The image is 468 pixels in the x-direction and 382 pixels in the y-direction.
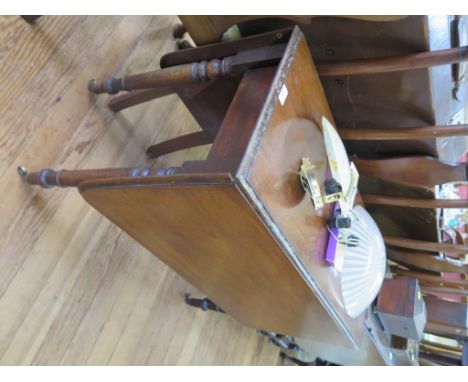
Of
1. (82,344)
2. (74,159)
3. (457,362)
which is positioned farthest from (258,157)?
(457,362)

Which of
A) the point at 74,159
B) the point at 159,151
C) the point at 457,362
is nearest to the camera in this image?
the point at 74,159

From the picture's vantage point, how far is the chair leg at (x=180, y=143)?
3.72ft

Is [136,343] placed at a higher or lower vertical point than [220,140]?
lower

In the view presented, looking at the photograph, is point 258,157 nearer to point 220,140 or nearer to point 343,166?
point 220,140

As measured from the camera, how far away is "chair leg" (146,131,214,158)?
113cm

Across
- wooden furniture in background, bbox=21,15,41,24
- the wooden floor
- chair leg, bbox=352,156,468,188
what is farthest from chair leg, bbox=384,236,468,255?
wooden furniture in background, bbox=21,15,41,24

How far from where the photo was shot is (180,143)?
1231mm

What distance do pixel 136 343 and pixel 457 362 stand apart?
2128mm

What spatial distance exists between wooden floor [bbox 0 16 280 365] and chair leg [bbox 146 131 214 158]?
0.06 m

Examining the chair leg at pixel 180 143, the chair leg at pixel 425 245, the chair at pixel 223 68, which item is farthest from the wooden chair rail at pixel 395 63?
the chair leg at pixel 425 245

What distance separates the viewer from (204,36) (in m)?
0.78

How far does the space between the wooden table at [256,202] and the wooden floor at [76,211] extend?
1.14 feet

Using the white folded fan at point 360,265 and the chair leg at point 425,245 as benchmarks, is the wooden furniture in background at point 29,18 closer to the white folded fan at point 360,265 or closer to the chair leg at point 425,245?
the white folded fan at point 360,265
